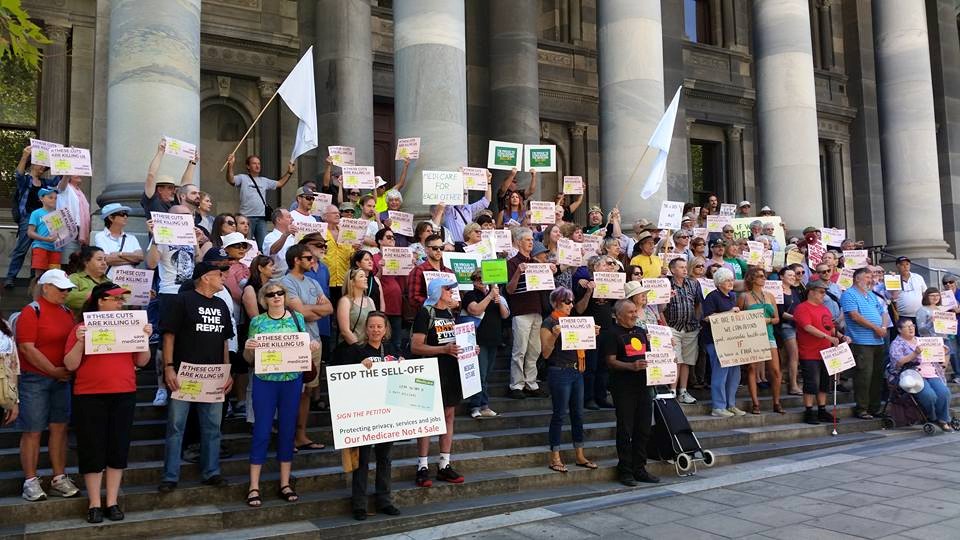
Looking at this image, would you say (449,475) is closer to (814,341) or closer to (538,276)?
(538,276)

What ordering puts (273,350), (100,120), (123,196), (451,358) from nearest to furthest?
(273,350)
(451,358)
(123,196)
(100,120)

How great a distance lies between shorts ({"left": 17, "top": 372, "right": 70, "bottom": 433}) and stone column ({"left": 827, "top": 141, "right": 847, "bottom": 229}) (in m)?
24.1

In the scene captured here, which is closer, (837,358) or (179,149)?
(179,149)

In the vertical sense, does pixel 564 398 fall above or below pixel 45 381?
below

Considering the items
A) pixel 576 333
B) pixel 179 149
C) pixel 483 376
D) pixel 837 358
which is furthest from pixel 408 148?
pixel 837 358

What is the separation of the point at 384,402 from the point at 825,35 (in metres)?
24.1

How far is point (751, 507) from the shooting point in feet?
23.5

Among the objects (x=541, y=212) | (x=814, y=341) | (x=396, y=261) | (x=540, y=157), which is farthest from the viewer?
(x=540, y=157)

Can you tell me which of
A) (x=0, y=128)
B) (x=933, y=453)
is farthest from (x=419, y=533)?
(x=0, y=128)

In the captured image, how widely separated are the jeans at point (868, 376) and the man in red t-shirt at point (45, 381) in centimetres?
1027

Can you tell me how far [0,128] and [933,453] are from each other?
623 inches

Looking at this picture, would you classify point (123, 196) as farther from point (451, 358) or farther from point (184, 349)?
point (451, 358)

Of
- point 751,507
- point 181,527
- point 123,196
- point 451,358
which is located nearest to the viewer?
point 181,527

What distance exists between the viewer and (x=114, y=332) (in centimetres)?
628
